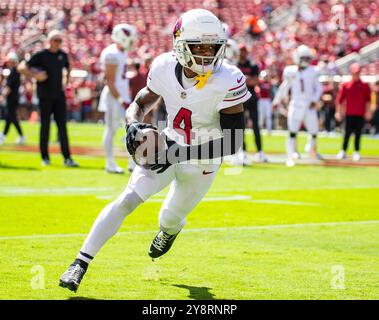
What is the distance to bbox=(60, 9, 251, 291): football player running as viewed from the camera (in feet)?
18.7

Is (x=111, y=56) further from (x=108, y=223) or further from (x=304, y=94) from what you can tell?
(x=108, y=223)

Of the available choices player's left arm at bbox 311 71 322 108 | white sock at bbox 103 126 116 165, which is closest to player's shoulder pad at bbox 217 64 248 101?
white sock at bbox 103 126 116 165

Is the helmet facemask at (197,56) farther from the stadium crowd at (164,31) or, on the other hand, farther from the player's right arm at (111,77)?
the stadium crowd at (164,31)

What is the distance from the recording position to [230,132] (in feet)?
19.2

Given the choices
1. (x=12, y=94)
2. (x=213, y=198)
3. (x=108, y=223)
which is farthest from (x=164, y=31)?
(x=108, y=223)

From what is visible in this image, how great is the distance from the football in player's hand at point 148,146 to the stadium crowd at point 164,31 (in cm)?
2124

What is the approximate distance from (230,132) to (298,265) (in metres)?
1.24

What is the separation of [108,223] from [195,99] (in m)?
0.97

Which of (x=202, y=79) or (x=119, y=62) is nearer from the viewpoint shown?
(x=202, y=79)

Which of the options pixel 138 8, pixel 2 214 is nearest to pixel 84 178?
pixel 2 214

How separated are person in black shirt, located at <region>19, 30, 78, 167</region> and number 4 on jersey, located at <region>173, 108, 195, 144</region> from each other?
774cm

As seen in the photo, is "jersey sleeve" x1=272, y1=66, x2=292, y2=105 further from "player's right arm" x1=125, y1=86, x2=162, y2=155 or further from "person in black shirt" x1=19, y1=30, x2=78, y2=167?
"player's right arm" x1=125, y1=86, x2=162, y2=155

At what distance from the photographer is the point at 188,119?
5938 mm

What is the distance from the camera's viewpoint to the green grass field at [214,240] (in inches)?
224
